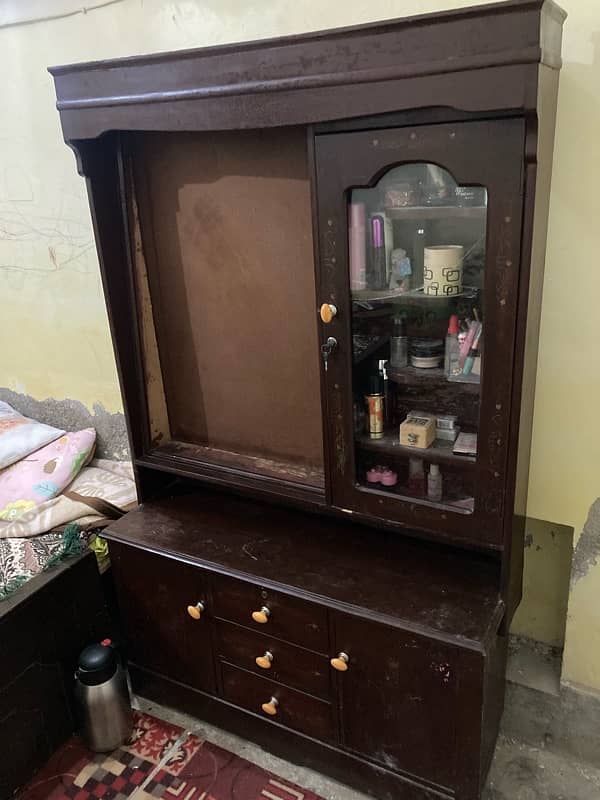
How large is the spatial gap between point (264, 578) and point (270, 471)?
307 millimetres

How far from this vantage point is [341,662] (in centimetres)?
155

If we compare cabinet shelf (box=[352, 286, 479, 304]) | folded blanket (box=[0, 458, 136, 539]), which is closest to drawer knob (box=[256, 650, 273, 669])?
folded blanket (box=[0, 458, 136, 539])

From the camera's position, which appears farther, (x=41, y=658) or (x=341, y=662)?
(x=41, y=658)

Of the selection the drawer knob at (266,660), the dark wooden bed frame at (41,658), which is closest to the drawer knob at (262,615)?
the drawer knob at (266,660)

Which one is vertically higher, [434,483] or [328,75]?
[328,75]

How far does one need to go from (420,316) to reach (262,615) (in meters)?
0.85

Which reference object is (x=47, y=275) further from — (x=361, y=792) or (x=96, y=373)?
(x=361, y=792)

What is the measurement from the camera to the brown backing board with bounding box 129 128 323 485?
161 centimetres

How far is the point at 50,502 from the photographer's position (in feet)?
6.88

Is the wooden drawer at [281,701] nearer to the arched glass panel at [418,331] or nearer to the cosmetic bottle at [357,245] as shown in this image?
the arched glass panel at [418,331]

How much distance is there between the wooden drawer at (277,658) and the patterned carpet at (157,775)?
300 millimetres

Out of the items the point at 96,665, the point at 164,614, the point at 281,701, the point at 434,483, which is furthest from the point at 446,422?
the point at 96,665

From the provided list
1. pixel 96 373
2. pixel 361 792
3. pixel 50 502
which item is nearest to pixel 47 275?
pixel 96 373

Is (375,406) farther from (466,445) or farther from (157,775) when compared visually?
(157,775)
